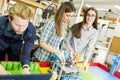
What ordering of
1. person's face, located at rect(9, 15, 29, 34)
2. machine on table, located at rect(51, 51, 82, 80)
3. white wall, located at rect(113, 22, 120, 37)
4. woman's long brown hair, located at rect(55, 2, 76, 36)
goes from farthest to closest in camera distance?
white wall, located at rect(113, 22, 120, 37) < woman's long brown hair, located at rect(55, 2, 76, 36) < machine on table, located at rect(51, 51, 82, 80) < person's face, located at rect(9, 15, 29, 34)

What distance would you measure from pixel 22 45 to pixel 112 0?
698cm

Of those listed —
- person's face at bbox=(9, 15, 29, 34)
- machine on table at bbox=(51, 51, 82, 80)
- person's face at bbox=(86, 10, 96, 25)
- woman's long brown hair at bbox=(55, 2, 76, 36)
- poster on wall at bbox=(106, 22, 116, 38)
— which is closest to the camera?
person's face at bbox=(9, 15, 29, 34)

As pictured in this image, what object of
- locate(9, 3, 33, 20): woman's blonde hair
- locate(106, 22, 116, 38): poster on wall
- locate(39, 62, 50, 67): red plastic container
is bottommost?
locate(39, 62, 50, 67): red plastic container

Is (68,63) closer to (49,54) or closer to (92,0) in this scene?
(49,54)

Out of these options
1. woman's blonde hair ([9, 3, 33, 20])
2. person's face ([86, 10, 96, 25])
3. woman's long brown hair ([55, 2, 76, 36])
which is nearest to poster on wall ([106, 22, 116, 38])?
person's face ([86, 10, 96, 25])

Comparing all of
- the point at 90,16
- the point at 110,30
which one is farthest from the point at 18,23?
the point at 110,30

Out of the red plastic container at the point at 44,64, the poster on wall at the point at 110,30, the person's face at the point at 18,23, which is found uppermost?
the person's face at the point at 18,23

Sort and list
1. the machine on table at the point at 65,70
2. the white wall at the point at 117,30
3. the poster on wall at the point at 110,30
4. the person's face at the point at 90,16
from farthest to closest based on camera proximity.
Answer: the white wall at the point at 117,30 < the poster on wall at the point at 110,30 < the person's face at the point at 90,16 < the machine on table at the point at 65,70

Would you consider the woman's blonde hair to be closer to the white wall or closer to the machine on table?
the machine on table

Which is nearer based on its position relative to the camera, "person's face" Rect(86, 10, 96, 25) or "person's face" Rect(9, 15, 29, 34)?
"person's face" Rect(9, 15, 29, 34)

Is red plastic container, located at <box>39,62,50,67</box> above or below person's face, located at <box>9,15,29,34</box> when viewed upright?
below

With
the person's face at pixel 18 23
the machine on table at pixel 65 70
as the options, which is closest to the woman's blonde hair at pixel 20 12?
the person's face at pixel 18 23

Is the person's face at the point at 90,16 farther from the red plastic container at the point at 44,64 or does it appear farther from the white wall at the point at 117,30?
the white wall at the point at 117,30

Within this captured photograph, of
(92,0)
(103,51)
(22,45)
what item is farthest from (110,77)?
(92,0)
